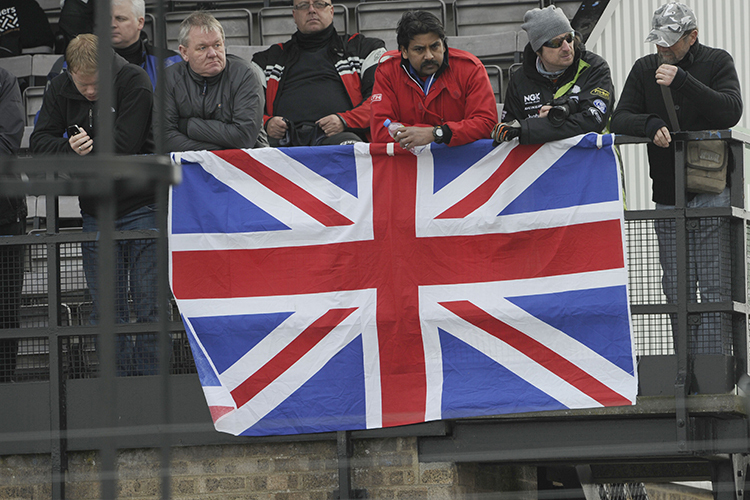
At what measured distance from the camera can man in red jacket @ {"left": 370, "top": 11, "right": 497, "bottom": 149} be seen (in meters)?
5.02

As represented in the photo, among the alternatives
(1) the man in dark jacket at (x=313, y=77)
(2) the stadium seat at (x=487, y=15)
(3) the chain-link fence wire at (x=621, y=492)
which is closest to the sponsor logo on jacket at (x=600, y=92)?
(1) the man in dark jacket at (x=313, y=77)

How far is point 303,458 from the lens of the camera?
5.27 m

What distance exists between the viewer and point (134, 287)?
525cm

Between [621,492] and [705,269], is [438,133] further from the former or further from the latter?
[621,492]

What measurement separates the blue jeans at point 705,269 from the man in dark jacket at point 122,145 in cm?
268

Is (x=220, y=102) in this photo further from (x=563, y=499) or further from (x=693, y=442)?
(x=563, y=499)

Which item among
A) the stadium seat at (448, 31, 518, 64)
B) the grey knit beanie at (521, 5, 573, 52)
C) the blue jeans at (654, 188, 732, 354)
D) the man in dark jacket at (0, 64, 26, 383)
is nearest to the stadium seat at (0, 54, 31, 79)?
the man in dark jacket at (0, 64, 26, 383)

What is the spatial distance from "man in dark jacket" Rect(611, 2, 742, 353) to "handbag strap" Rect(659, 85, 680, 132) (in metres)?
0.03

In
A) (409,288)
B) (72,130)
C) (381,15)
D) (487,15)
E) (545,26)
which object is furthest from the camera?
(487,15)

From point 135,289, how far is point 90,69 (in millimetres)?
1219

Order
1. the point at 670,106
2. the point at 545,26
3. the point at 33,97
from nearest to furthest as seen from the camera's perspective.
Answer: the point at 670,106 < the point at 545,26 < the point at 33,97

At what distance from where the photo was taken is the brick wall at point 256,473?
17.1 ft

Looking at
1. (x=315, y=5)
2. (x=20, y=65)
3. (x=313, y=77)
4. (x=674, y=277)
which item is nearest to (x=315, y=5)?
(x=315, y=5)

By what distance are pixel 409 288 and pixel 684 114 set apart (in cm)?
171
